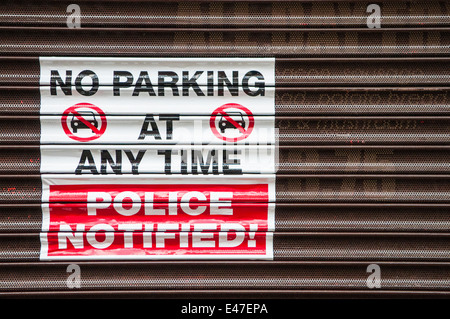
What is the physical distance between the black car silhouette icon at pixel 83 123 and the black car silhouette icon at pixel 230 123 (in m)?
0.87

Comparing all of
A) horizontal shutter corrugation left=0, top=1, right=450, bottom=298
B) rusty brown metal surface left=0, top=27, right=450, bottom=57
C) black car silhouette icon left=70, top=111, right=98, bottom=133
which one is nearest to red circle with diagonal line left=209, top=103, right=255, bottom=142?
horizontal shutter corrugation left=0, top=1, right=450, bottom=298

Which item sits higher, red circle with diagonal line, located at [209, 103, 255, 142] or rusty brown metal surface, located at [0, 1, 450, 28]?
rusty brown metal surface, located at [0, 1, 450, 28]

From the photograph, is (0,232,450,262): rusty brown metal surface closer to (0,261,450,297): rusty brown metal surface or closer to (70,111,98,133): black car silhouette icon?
(0,261,450,297): rusty brown metal surface

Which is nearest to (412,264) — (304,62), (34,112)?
(304,62)

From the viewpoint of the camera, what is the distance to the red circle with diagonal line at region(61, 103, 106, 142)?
9.14ft

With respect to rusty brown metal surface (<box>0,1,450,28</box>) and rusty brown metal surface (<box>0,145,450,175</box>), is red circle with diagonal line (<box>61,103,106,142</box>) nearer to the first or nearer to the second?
rusty brown metal surface (<box>0,145,450,175</box>)

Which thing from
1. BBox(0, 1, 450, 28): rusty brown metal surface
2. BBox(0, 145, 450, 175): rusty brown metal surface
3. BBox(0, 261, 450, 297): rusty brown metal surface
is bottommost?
BBox(0, 261, 450, 297): rusty brown metal surface

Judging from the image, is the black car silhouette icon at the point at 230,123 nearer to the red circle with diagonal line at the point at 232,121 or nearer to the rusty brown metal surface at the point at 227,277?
the red circle with diagonal line at the point at 232,121

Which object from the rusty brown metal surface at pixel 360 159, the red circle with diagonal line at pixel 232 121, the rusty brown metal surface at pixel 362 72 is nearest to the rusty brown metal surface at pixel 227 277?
the rusty brown metal surface at pixel 360 159

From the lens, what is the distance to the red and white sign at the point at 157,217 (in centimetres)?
280

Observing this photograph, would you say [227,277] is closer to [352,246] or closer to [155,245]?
[155,245]

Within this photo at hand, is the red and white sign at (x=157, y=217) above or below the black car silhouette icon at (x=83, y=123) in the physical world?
below

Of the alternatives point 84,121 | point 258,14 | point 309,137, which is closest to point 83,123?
point 84,121

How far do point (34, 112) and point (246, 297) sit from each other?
1.95 metres
